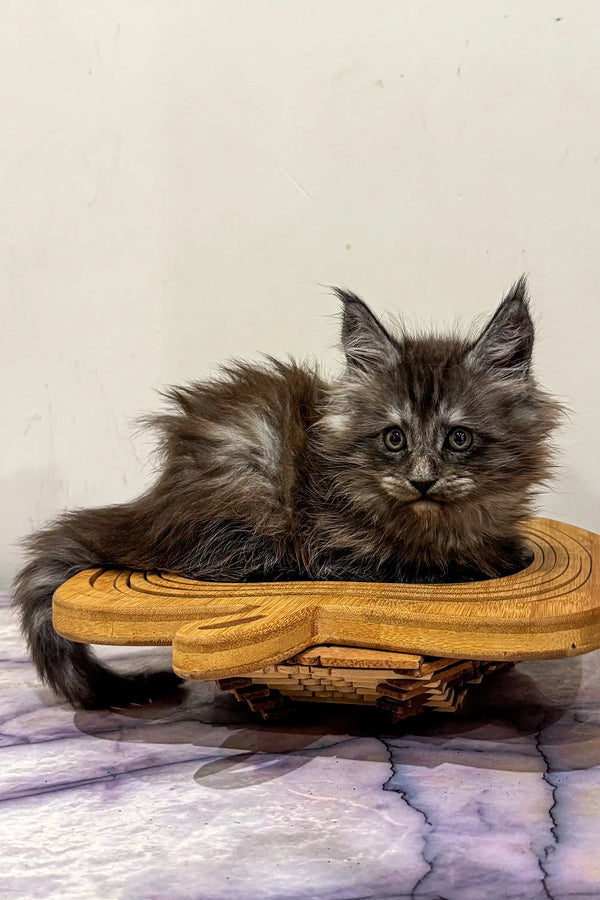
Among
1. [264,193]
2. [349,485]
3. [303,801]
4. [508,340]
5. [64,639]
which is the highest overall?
[264,193]

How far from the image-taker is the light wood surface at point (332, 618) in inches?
44.6

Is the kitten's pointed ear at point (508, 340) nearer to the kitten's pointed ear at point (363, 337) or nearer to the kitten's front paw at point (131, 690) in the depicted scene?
the kitten's pointed ear at point (363, 337)

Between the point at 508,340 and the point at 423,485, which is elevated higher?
the point at 508,340

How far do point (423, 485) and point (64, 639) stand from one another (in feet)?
1.99

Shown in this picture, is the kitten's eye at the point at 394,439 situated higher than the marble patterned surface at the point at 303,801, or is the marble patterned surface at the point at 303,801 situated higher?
the kitten's eye at the point at 394,439

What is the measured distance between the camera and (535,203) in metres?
1.98

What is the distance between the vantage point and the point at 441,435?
1342 mm

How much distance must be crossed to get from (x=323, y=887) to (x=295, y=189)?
152 centimetres

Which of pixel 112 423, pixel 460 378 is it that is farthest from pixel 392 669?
pixel 112 423

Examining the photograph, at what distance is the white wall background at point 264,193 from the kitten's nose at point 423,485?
82cm

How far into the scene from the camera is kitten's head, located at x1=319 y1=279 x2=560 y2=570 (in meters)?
1.34

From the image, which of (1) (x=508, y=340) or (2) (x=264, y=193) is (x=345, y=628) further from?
(2) (x=264, y=193)

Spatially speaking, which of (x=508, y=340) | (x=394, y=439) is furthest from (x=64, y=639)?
(x=508, y=340)

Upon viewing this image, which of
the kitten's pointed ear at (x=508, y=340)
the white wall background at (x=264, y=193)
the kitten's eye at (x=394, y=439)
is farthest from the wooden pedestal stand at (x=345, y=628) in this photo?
the white wall background at (x=264, y=193)
